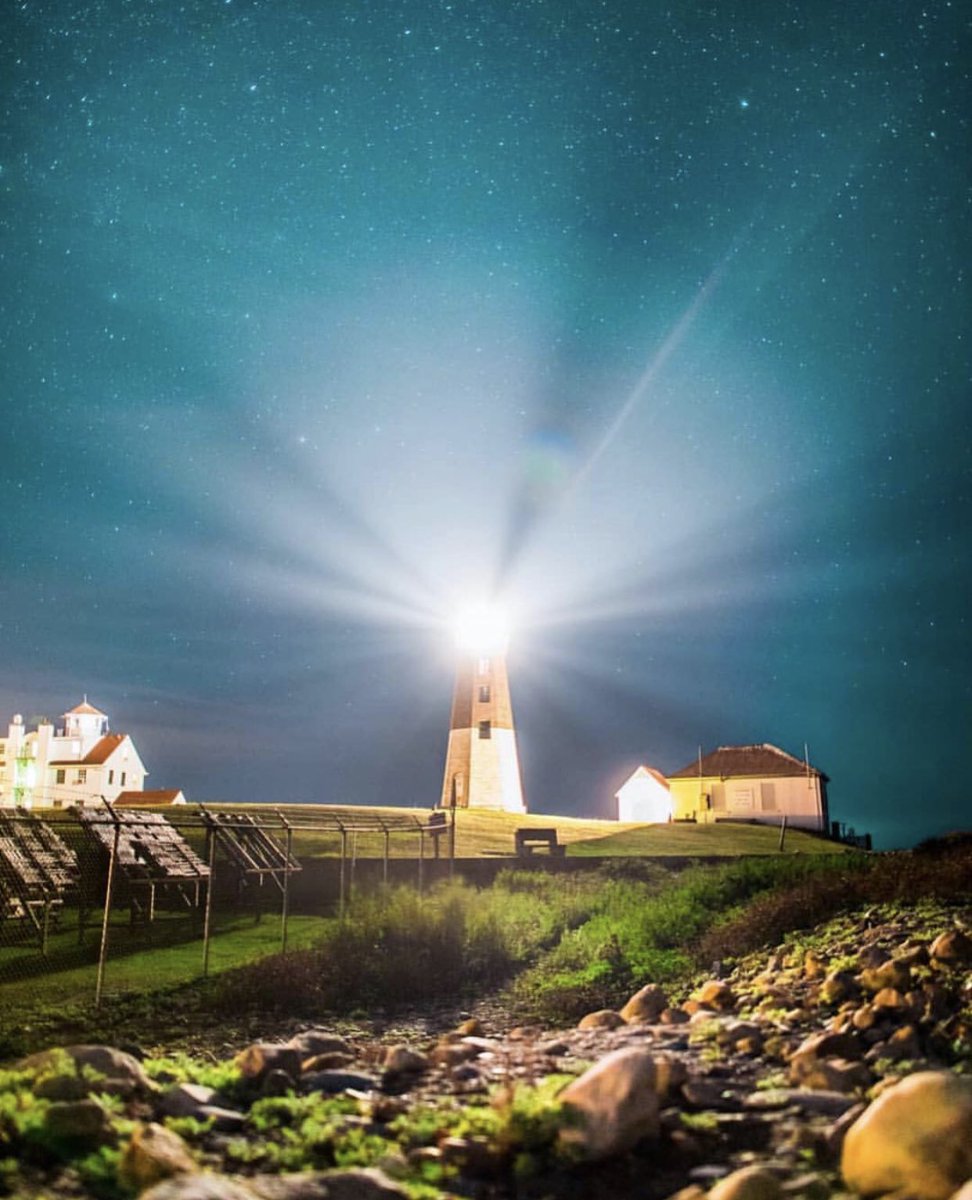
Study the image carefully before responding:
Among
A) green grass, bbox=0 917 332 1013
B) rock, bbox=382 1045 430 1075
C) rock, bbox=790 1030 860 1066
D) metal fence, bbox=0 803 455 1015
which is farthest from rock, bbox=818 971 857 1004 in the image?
green grass, bbox=0 917 332 1013

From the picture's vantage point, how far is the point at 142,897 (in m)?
23.0

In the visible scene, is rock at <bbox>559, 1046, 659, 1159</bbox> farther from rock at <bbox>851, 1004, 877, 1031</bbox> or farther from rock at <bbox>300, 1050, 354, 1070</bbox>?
rock at <bbox>851, 1004, 877, 1031</bbox>

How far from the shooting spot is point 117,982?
15.4m

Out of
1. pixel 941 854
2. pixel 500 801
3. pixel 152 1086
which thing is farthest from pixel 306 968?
pixel 500 801

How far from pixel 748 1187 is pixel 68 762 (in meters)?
75.1

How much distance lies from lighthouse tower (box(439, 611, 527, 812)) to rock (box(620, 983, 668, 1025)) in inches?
1834

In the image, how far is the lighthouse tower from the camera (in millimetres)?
62344

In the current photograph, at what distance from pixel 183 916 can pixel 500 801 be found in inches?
1574

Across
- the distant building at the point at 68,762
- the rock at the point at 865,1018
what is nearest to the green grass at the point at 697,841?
the rock at the point at 865,1018

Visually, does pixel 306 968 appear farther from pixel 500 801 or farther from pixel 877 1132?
pixel 500 801

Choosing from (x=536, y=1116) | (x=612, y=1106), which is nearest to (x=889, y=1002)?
(x=612, y=1106)

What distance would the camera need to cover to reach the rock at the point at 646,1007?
1378 cm

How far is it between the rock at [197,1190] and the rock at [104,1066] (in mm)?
2036

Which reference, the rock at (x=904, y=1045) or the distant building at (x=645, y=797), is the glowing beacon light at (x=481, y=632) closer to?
the distant building at (x=645, y=797)
